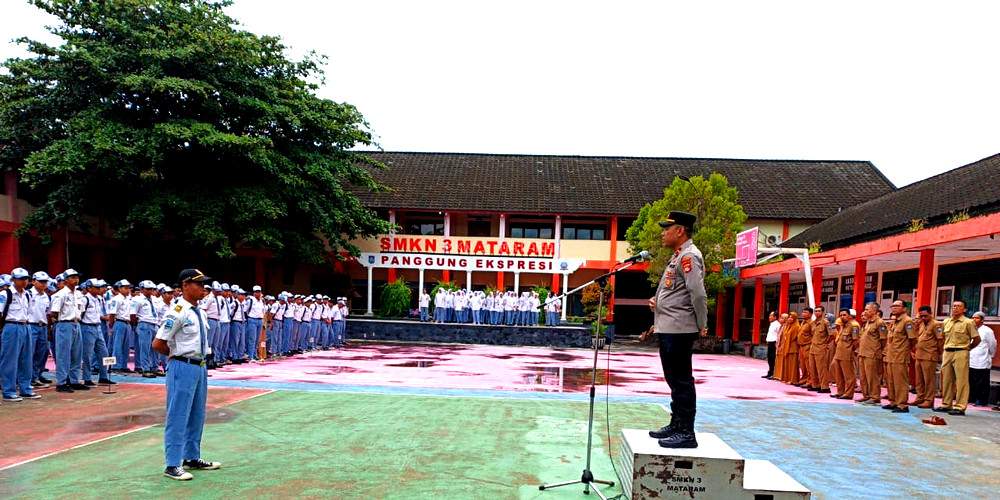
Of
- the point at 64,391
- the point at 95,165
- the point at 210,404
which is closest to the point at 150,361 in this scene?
the point at 64,391

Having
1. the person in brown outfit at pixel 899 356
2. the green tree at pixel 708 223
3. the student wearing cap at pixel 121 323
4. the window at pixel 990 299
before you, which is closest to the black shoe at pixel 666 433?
the person in brown outfit at pixel 899 356

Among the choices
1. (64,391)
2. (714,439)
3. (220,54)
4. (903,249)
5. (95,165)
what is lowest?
(64,391)

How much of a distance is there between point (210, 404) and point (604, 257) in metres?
19.5

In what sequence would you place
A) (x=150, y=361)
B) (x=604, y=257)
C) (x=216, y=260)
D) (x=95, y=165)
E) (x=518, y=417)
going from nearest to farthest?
(x=518, y=417) < (x=150, y=361) < (x=95, y=165) < (x=216, y=260) < (x=604, y=257)

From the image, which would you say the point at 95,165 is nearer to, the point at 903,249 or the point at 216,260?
the point at 216,260

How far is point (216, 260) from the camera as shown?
Answer: 21484 mm

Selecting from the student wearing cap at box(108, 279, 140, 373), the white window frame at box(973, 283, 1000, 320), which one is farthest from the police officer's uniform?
the white window frame at box(973, 283, 1000, 320)

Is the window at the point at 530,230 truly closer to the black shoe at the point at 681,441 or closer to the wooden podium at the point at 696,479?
the black shoe at the point at 681,441

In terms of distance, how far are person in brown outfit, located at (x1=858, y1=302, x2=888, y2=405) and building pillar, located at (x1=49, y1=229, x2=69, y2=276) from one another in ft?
71.1

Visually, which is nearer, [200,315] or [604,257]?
[200,315]

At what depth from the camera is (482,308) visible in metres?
22.4

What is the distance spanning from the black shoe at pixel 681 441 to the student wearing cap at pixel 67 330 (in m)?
8.07

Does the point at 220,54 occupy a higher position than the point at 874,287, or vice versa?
the point at 220,54

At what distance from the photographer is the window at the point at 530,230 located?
92.4ft
